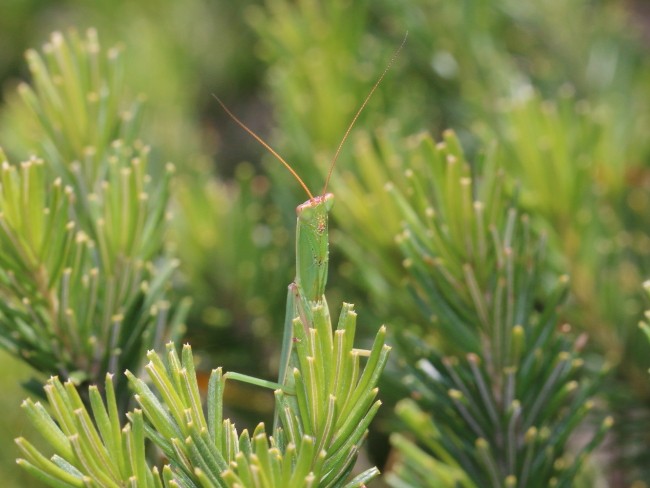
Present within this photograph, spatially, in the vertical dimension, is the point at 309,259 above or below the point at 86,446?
above

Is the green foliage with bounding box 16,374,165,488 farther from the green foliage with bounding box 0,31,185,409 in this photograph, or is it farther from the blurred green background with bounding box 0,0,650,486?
the blurred green background with bounding box 0,0,650,486

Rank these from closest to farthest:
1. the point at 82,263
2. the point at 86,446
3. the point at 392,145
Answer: the point at 86,446 → the point at 82,263 → the point at 392,145

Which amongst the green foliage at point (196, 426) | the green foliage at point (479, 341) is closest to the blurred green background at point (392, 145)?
the green foliage at point (479, 341)

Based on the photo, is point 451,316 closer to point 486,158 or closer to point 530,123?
point 486,158

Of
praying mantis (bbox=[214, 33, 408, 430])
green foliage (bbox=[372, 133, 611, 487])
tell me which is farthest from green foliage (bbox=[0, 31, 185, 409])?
green foliage (bbox=[372, 133, 611, 487])

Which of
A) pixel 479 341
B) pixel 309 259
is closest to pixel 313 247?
pixel 309 259

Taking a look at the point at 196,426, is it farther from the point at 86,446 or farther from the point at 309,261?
the point at 309,261

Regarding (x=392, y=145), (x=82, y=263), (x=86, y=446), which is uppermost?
(x=392, y=145)

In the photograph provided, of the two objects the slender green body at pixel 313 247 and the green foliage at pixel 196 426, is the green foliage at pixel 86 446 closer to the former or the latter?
the green foliage at pixel 196 426
